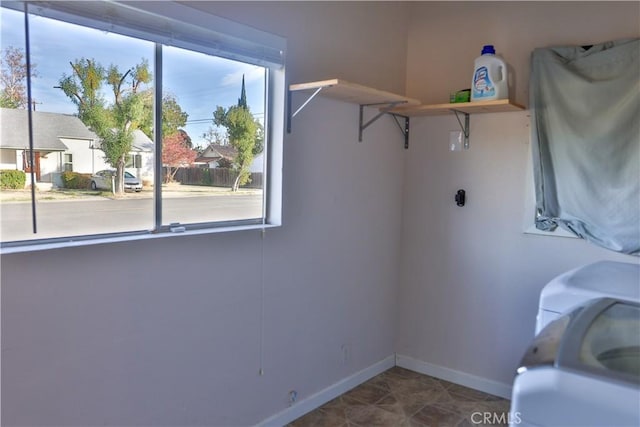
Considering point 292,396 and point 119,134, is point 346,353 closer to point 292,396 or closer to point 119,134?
point 292,396

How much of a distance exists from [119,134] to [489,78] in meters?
1.80

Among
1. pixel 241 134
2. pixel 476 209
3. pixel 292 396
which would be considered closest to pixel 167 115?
pixel 241 134

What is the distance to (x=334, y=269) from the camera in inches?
101

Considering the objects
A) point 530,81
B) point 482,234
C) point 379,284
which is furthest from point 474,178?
point 379,284

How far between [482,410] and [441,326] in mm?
526

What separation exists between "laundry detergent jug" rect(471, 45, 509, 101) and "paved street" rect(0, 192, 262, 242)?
4.27ft

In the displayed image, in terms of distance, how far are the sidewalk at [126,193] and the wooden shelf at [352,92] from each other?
53 centimetres

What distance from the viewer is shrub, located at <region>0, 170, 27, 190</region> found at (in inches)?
56.3

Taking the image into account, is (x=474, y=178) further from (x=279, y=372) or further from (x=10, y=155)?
(x=10, y=155)

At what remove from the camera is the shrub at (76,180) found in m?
1.57

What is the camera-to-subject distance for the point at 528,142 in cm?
255

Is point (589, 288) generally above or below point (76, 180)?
below

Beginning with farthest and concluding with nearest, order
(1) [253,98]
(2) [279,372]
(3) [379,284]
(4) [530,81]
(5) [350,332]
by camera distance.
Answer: (3) [379,284], (5) [350,332], (4) [530,81], (2) [279,372], (1) [253,98]

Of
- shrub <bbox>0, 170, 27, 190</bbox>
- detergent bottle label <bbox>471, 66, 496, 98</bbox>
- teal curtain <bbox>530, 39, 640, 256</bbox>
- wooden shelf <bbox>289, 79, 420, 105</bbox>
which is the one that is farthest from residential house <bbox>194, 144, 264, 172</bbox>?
teal curtain <bbox>530, 39, 640, 256</bbox>
